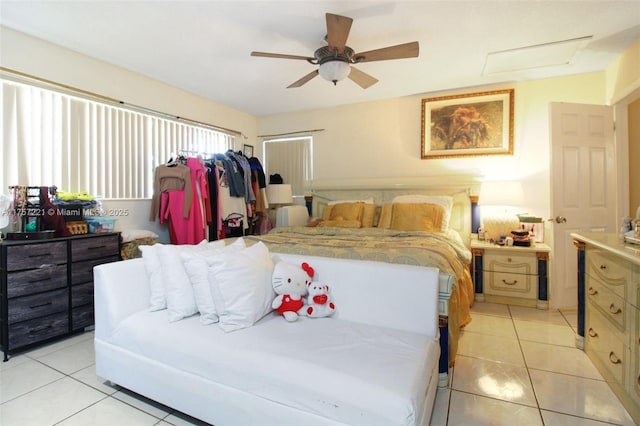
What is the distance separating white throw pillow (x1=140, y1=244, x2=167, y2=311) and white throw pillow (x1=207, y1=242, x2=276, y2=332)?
16.5 inches

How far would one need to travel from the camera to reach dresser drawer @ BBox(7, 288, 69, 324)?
7.45ft

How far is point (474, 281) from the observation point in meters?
3.51

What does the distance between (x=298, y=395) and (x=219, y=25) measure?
8.69ft

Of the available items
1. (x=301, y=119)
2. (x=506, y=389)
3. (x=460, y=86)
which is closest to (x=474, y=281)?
(x=506, y=389)

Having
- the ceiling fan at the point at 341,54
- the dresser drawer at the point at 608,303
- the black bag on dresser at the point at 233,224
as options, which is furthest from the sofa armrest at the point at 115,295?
the dresser drawer at the point at 608,303

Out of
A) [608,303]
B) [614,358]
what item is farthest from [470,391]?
[608,303]

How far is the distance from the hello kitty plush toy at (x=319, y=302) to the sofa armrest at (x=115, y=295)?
103 centimetres

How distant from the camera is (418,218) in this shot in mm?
3529

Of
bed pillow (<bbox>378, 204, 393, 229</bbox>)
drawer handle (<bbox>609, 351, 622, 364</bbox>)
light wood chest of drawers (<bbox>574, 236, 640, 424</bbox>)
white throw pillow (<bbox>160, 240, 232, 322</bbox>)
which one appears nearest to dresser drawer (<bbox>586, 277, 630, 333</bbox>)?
light wood chest of drawers (<bbox>574, 236, 640, 424</bbox>)

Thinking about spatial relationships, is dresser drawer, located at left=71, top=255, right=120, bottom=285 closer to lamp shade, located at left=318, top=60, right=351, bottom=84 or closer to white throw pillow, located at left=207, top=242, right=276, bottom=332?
white throw pillow, located at left=207, top=242, right=276, bottom=332

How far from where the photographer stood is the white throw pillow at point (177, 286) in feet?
5.90

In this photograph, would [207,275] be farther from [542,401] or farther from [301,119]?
[301,119]

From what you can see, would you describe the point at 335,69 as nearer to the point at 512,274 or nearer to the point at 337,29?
the point at 337,29

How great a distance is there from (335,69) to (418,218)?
186 cm
